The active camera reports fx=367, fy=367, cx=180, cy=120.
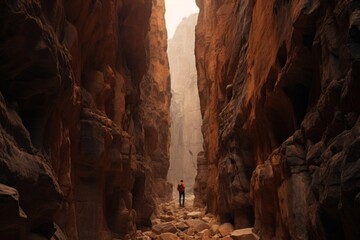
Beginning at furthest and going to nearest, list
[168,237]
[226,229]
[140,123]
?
[140,123], [226,229], [168,237]

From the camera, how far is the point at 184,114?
6981cm

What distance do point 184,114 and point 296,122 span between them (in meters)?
62.0

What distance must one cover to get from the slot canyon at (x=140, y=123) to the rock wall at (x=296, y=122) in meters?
0.03

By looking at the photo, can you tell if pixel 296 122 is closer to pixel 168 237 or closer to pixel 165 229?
pixel 168 237

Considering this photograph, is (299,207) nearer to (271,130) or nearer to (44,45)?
(271,130)

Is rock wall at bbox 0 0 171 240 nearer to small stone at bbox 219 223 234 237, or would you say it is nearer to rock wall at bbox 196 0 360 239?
small stone at bbox 219 223 234 237

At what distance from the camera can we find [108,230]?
34.8ft

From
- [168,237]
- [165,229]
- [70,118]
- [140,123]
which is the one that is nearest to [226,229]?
[168,237]

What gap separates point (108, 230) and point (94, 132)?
316 cm

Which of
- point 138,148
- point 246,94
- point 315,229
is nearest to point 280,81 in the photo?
point 315,229

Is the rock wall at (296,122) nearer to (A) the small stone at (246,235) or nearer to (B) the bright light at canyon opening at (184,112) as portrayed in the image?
(A) the small stone at (246,235)

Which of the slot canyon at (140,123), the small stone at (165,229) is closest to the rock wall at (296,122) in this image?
the slot canyon at (140,123)

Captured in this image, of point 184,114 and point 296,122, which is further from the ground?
point 184,114

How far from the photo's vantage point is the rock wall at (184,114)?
6247 cm
